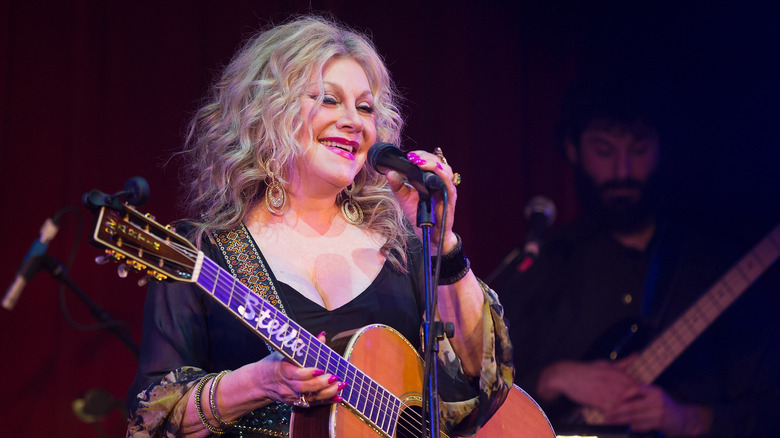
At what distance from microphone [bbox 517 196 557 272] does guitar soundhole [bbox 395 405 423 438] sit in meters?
2.23

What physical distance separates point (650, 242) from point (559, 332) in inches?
30.6

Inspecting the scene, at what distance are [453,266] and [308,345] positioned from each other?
0.50 m

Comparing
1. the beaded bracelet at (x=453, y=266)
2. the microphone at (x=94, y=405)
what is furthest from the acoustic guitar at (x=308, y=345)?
the microphone at (x=94, y=405)

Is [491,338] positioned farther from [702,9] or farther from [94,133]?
[702,9]

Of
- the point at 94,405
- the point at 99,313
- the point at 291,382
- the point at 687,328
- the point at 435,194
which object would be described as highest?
the point at 435,194

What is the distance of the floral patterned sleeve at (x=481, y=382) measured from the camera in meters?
2.28

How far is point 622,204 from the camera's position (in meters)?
4.64

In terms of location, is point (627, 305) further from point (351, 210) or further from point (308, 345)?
point (308, 345)

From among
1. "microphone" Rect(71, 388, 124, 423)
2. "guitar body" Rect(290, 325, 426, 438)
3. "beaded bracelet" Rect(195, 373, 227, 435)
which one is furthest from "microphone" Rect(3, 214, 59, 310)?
"guitar body" Rect(290, 325, 426, 438)

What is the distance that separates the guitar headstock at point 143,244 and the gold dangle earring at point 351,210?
0.88 m

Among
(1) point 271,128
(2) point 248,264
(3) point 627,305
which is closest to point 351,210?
(1) point 271,128

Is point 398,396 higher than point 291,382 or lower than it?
lower

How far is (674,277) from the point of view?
440cm

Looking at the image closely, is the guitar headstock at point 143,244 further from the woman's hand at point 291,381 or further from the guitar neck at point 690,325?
the guitar neck at point 690,325
